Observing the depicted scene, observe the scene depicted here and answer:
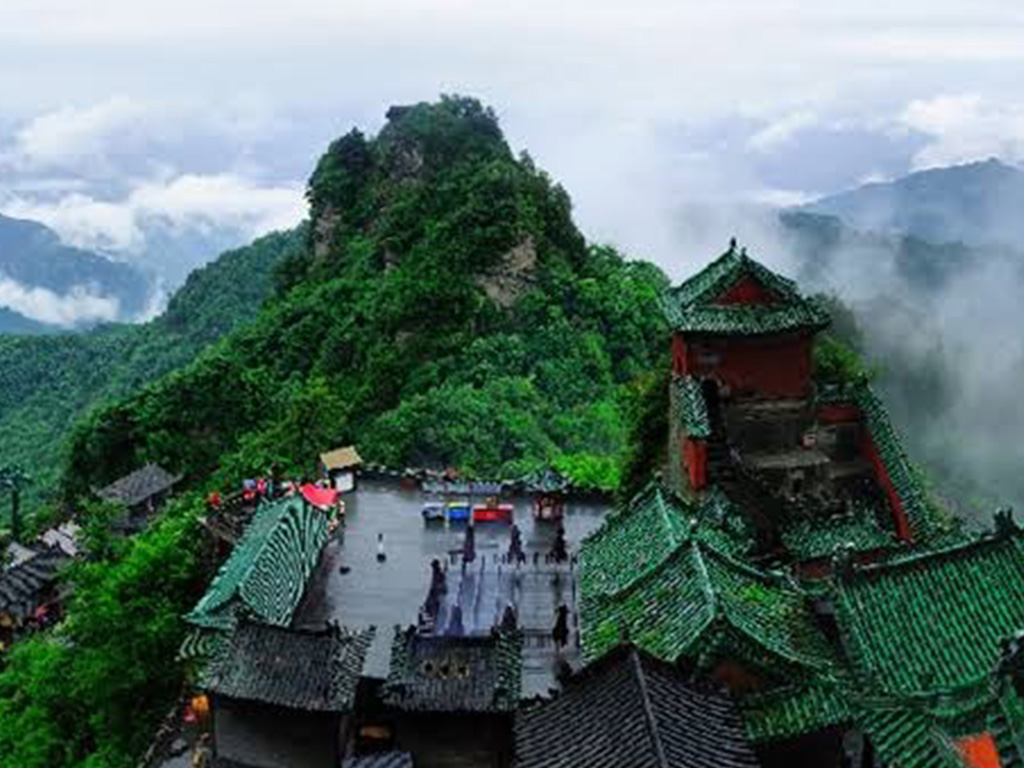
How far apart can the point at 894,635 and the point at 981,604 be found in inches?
63.1

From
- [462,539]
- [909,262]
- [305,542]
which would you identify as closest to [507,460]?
[462,539]

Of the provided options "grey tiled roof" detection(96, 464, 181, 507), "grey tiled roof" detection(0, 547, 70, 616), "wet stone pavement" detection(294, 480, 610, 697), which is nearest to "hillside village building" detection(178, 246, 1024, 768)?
"wet stone pavement" detection(294, 480, 610, 697)

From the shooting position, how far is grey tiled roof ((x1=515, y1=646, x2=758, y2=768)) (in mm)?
20375

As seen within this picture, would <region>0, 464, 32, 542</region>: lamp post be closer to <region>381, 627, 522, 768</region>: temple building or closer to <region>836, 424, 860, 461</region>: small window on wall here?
<region>381, 627, 522, 768</region>: temple building

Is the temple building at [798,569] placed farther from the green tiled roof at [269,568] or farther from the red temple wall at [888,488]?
the green tiled roof at [269,568]

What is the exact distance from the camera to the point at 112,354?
127750 millimetres

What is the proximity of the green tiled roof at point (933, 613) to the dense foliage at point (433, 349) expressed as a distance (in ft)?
90.5

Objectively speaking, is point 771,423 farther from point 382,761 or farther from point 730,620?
point 382,761

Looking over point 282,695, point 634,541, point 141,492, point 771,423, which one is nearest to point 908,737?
point 634,541

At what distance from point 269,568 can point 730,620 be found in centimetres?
1381

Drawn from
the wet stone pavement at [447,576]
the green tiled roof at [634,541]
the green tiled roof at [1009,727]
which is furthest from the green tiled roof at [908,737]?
the wet stone pavement at [447,576]

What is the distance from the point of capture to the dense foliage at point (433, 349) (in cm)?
6128

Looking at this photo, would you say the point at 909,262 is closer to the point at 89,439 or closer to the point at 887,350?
the point at 887,350

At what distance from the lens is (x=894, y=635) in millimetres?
25125
